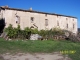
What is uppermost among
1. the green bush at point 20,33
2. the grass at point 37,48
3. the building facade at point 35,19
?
the building facade at point 35,19

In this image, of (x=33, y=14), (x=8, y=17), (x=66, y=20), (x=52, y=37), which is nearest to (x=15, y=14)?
(x=8, y=17)

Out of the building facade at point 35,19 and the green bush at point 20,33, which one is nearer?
the green bush at point 20,33

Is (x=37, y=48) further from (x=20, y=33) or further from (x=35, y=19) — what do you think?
(x=35, y=19)

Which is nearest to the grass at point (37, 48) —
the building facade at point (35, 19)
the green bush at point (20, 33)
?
the green bush at point (20, 33)

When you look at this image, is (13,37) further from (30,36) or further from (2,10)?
(2,10)

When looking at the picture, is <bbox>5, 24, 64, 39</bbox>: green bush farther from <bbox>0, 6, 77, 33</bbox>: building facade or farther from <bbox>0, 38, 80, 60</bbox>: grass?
<bbox>0, 38, 80, 60</bbox>: grass

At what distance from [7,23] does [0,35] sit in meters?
2.50

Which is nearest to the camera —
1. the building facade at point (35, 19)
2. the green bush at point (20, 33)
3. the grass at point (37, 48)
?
the grass at point (37, 48)

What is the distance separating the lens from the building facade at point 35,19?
2767cm

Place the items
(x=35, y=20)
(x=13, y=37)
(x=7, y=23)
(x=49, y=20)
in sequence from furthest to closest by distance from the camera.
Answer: (x=49, y=20)
(x=35, y=20)
(x=7, y=23)
(x=13, y=37)

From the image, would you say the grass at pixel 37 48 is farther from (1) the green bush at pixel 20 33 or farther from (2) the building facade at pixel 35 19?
(2) the building facade at pixel 35 19

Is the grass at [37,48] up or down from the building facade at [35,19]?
down

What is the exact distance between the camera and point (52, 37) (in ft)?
91.4

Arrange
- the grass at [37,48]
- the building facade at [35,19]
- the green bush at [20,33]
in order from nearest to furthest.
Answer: the grass at [37,48] → the green bush at [20,33] → the building facade at [35,19]
